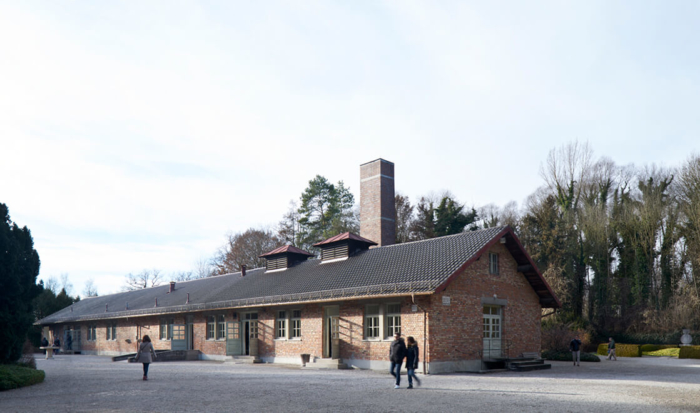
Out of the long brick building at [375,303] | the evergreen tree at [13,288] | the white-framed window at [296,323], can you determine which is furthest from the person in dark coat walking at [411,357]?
the evergreen tree at [13,288]

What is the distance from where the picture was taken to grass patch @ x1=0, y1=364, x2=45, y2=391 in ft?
47.0

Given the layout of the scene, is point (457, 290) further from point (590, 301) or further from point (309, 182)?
point (309, 182)

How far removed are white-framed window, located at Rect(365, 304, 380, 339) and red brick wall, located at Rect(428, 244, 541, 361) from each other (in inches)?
99.8

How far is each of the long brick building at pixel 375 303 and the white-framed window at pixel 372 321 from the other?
36 mm

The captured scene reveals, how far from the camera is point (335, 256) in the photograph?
27.5 meters

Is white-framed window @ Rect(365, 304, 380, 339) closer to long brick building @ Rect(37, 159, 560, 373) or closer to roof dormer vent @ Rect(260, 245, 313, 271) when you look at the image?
long brick building @ Rect(37, 159, 560, 373)

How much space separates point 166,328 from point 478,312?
18.9 metres

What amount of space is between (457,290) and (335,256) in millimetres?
8433

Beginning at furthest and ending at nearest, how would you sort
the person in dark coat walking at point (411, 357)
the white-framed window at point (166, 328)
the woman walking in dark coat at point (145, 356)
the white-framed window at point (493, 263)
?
the white-framed window at point (166, 328) → the white-framed window at point (493, 263) → the woman walking in dark coat at point (145, 356) → the person in dark coat walking at point (411, 357)

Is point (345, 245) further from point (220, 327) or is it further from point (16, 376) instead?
point (16, 376)

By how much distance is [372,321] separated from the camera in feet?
69.4

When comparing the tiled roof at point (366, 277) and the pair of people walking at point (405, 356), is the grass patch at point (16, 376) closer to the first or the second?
the pair of people walking at point (405, 356)

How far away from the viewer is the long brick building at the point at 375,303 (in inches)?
779

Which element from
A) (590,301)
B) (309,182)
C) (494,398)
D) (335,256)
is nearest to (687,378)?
(494,398)
